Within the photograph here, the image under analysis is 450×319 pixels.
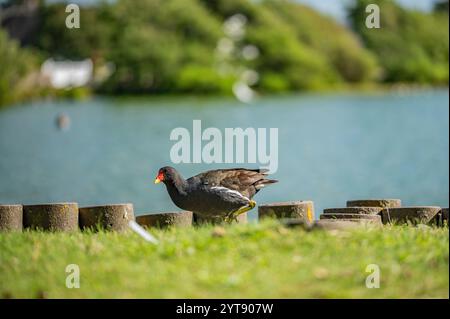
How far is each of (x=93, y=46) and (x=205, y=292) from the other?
7151 cm

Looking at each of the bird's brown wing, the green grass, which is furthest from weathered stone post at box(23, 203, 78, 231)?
the green grass

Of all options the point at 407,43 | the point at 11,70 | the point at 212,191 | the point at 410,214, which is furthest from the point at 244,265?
the point at 407,43

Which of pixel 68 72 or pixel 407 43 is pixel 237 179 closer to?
pixel 68 72

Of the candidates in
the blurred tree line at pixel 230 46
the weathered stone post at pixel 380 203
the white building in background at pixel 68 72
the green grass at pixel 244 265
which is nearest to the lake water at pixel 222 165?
the weathered stone post at pixel 380 203

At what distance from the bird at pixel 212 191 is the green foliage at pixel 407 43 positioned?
3256 inches

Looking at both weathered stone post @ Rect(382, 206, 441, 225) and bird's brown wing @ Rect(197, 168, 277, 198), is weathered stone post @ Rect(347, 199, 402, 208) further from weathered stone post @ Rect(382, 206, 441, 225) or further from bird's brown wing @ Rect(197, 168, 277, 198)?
bird's brown wing @ Rect(197, 168, 277, 198)

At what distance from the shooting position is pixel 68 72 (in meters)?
79.9

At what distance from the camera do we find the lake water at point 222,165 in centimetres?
2744

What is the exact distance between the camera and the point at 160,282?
23.5ft

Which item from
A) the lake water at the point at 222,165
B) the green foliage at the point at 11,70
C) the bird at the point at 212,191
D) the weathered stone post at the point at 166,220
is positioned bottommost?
the weathered stone post at the point at 166,220

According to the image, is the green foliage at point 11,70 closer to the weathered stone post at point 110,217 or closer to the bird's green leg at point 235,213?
the weathered stone post at point 110,217

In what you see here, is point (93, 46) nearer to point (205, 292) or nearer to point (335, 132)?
point (335, 132)

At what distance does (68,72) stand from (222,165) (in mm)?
54308
